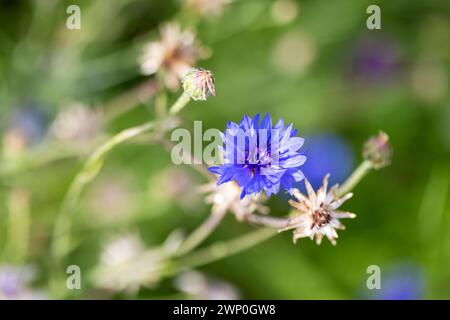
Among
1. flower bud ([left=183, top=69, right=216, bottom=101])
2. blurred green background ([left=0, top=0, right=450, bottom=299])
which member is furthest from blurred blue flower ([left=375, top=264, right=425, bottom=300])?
flower bud ([left=183, top=69, right=216, bottom=101])

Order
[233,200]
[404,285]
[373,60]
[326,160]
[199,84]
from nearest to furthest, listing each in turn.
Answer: [199,84], [233,200], [404,285], [326,160], [373,60]

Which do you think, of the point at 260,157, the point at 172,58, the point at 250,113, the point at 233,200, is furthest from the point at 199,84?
the point at 250,113

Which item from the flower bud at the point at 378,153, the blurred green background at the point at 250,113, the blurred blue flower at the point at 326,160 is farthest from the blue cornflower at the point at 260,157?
the blurred blue flower at the point at 326,160

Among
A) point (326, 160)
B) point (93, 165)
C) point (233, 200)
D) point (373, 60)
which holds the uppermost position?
point (373, 60)

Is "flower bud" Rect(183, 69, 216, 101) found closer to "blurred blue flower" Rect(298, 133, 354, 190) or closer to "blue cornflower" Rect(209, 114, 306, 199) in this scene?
"blue cornflower" Rect(209, 114, 306, 199)

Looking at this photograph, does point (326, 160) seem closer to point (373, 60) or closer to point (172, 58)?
point (373, 60)

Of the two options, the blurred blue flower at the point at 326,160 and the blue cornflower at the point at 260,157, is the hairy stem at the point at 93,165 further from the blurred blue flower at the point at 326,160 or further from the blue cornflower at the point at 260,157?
the blurred blue flower at the point at 326,160
